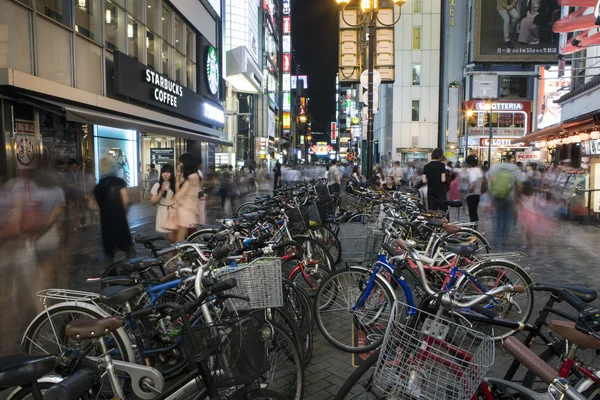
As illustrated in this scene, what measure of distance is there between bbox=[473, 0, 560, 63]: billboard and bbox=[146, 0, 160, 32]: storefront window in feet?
64.5

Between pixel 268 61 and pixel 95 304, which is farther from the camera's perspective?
pixel 268 61

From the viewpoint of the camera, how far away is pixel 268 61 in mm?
61750

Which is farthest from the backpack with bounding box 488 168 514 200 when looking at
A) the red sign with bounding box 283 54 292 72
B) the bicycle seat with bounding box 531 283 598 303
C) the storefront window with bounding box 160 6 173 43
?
the red sign with bounding box 283 54 292 72

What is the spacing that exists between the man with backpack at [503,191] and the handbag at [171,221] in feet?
21.2

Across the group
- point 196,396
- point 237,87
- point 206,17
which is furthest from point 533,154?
point 196,396

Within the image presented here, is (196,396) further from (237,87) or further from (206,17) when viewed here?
(237,87)

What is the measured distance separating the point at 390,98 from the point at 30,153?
40.0 m

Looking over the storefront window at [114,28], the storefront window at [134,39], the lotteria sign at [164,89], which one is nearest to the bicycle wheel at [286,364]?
the storefront window at [114,28]

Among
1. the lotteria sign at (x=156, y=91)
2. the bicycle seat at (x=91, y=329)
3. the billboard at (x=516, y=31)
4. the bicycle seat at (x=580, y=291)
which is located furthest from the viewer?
the billboard at (x=516, y=31)

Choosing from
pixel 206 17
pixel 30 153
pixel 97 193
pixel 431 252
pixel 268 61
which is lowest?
pixel 431 252

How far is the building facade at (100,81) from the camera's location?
412 inches

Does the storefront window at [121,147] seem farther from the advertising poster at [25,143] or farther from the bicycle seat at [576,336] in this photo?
the bicycle seat at [576,336]

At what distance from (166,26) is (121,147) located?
21.6 feet

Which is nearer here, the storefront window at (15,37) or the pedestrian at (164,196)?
the pedestrian at (164,196)
